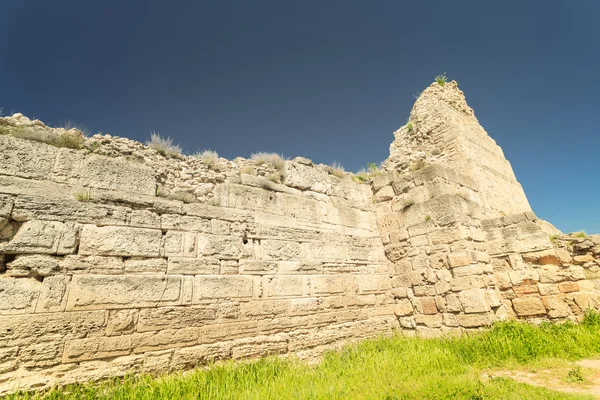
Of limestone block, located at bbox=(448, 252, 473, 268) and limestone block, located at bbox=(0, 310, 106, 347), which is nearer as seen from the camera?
limestone block, located at bbox=(0, 310, 106, 347)

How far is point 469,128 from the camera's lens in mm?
9586

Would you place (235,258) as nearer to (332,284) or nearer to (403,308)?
(332,284)

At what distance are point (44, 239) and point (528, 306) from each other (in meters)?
7.82

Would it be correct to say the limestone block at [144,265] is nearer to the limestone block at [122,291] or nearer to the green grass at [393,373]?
the limestone block at [122,291]

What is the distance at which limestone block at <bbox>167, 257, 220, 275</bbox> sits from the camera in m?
4.56

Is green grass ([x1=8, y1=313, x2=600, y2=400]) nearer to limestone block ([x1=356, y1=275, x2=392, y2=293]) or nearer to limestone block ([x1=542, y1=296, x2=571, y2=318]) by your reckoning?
limestone block ([x1=542, y1=296, x2=571, y2=318])

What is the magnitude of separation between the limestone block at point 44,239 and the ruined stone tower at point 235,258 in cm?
2

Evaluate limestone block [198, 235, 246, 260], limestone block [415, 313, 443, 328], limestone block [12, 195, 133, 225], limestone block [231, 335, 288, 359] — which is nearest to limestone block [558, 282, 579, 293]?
limestone block [415, 313, 443, 328]

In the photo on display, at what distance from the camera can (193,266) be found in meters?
4.69

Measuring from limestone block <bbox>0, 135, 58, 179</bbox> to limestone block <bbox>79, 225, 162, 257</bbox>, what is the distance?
3.21 feet

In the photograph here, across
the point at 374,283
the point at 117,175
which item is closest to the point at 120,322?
the point at 117,175

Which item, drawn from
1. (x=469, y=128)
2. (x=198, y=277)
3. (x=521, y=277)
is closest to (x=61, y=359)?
(x=198, y=277)

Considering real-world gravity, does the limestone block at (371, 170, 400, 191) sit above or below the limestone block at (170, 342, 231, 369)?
above

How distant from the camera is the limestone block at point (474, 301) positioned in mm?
5609
